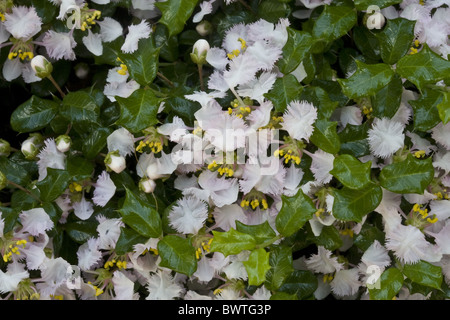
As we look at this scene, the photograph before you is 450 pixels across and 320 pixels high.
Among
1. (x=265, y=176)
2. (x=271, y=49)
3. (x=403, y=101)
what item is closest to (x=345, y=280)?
(x=265, y=176)

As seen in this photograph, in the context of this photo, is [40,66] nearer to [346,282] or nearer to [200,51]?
[200,51]

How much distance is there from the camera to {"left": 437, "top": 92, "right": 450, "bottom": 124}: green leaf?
1188 mm

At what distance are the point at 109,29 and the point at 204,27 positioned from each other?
0.81ft

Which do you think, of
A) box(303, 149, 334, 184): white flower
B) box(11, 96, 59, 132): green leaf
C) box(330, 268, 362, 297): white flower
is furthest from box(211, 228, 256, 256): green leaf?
box(11, 96, 59, 132): green leaf

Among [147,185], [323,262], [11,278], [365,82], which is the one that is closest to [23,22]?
[147,185]

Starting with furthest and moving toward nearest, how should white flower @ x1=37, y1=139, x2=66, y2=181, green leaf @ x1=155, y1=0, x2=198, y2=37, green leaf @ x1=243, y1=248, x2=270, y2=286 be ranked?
white flower @ x1=37, y1=139, x2=66, y2=181
green leaf @ x1=155, y1=0, x2=198, y2=37
green leaf @ x1=243, y1=248, x2=270, y2=286

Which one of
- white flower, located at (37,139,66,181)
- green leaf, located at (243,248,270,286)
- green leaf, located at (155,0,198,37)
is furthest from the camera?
white flower, located at (37,139,66,181)

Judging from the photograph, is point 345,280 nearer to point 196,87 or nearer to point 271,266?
point 271,266

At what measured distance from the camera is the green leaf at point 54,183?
1.32 m

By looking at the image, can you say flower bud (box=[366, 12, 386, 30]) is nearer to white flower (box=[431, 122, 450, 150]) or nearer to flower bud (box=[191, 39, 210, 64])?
white flower (box=[431, 122, 450, 150])

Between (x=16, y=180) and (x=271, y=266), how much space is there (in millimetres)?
668

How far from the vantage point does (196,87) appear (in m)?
1.38

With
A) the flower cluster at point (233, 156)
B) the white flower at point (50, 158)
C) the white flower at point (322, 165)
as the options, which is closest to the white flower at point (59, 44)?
the flower cluster at point (233, 156)

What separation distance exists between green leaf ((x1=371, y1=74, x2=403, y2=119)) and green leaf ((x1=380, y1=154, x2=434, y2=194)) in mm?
131
